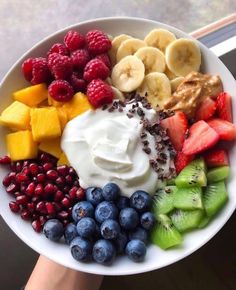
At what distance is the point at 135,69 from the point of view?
1.27 meters

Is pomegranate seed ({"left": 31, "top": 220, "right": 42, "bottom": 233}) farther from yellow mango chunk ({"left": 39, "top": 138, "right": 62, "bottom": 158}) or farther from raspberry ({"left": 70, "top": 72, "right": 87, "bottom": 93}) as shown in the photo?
raspberry ({"left": 70, "top": 72, "right": 87, "bottom": 93})

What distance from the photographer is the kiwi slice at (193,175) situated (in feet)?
3.69

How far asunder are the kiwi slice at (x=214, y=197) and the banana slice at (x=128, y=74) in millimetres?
319

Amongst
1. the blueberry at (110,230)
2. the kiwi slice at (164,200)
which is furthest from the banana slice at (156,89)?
the blueberry at (110,230)

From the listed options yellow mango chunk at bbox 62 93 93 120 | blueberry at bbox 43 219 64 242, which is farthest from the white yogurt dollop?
blueberry at bbox 43 219 64 242

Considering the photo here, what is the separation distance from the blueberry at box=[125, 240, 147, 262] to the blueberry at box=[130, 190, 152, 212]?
0.07m

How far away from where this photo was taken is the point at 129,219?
111 cm

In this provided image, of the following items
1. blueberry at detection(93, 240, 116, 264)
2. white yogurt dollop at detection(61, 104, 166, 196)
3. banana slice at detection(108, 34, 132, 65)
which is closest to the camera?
blueberry at detection(93, 240, 116, 264)

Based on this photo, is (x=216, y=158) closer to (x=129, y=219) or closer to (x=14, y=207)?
(x=129, y=219)

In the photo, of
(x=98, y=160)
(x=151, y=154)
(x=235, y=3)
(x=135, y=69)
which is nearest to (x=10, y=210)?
(x=98, y=160)

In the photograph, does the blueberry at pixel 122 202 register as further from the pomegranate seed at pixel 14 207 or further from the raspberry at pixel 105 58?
the raspberry at pixel 105 58

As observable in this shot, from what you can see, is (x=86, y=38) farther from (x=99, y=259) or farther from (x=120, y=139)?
(x=99, y=259)

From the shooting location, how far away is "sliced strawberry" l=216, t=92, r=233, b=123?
1199 millimetres

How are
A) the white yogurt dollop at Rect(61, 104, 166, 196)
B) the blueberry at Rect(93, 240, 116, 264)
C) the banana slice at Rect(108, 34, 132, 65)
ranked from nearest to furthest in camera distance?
1. the blueberry at Rect(93, 240, 116, 264)
2. the white yogurt dollop at Rect(61, 104, 166, 196)
3. the banana slice at Rect(108, 34, 132, 65)
